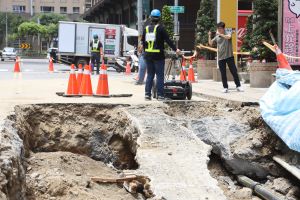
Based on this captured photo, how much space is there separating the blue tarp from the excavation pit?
2067 mm

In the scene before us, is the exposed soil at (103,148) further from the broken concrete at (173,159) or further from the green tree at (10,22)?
the green tree at (10,22)

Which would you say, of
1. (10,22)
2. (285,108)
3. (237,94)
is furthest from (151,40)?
(10,22)

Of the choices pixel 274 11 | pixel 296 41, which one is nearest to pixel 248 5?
pixel 274 11

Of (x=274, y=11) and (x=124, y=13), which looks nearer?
(x=274, y=11)

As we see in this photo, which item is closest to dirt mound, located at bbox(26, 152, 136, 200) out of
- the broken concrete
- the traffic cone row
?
the broken concrete

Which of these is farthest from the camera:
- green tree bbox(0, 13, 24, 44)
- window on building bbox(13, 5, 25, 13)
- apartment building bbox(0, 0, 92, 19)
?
window on building bbox(13, 5, 25, 13)

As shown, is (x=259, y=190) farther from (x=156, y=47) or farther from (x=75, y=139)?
(x=156, y=47)

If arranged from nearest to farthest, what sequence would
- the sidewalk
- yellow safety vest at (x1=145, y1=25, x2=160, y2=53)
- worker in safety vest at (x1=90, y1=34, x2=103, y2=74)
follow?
yellow safety vest at (x1=145, y1=25, x2=160, y2=53)
the sidewalk
worker in safety vest at (x1=90, y1=34, x2=103, y2=74)

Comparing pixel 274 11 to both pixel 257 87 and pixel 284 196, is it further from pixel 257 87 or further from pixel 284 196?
pixel 284 196

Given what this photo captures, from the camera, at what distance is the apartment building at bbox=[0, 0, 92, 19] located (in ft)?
355

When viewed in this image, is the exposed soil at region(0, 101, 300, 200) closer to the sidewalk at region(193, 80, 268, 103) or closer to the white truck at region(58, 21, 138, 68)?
the sidewalk at region(193, 80, 268, 103)

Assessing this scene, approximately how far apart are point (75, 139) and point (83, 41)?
25.4 meters

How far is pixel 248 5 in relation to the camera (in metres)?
34.3

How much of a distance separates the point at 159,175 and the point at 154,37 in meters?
4.74
